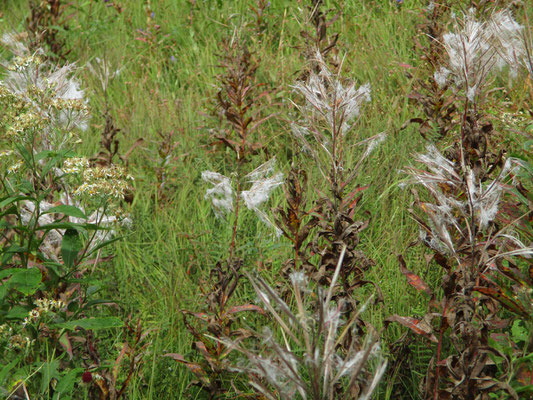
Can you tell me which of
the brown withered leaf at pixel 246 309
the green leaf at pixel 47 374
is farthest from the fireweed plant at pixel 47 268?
the brown withered leaf at pixel 246 309

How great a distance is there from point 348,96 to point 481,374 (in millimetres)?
933

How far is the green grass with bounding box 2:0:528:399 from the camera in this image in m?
2.37

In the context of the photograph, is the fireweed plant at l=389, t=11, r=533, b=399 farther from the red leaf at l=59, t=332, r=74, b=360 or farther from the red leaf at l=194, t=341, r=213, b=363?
the red leaf at l=59, t=332, r=74, b=360

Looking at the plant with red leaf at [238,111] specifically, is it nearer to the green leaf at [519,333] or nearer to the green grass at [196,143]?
the green grass at [196,143]

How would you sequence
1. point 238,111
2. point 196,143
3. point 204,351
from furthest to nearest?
1. point 196,143
2. point 238,111
3. point 204,351

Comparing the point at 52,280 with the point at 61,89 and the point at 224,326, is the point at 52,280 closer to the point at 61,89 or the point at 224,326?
the point at 224,326

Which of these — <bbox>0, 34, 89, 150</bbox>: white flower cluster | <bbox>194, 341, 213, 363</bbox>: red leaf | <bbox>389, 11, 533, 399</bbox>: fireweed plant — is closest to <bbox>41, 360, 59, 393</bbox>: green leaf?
<bbox>194, 341, 213, 363</bbox>: red leaf

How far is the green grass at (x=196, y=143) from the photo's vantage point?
2.37 meters

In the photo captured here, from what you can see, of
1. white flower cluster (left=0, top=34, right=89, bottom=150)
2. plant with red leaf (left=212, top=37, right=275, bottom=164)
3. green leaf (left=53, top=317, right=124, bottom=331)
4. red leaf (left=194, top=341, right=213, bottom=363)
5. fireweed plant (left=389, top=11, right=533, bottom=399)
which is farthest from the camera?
plant with red leaf (left=212, top=37, right=275, bottom=164)

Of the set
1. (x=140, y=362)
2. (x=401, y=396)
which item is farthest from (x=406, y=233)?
(x=140, y=362)

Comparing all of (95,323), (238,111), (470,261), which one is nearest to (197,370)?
(95,323)

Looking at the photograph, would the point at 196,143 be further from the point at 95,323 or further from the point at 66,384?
the point at 66,384

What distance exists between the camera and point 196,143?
3709mm

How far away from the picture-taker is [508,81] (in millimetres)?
3559
